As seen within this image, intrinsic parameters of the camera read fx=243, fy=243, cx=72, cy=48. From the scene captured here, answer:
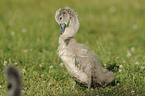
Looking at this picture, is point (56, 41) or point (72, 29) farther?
point (56, 41)

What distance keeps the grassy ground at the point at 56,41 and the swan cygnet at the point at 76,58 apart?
0.25 m

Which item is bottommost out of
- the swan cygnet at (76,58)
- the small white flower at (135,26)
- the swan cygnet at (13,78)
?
the swan cygnet at (13,78)

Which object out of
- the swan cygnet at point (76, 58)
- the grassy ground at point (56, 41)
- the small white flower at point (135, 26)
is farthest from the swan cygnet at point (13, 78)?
the small white flower at point (135, 26)

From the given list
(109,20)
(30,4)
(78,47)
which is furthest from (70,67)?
(30,4)

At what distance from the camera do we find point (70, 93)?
17.1 feet

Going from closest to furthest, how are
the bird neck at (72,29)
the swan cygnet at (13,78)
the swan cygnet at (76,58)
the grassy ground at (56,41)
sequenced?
the swan cygnet at (13,78), the swan cygnet at (76,58), the bird neck at (72,29), the grassy ground at (56,41)

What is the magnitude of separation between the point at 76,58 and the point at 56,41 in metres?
3.94

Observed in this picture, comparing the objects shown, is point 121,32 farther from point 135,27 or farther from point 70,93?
point 70,93

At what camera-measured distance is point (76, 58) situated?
17.8 ft

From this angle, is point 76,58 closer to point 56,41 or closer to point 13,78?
point 13,78

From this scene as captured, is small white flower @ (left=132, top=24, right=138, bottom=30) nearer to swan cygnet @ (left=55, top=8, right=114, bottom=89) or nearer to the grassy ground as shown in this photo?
the grassy ground

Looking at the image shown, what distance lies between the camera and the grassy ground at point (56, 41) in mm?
5668

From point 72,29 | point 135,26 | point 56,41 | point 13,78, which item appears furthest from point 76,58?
point 135,26

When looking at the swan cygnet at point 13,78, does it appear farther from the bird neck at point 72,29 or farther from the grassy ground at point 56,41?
the bird neck at point 72,29
